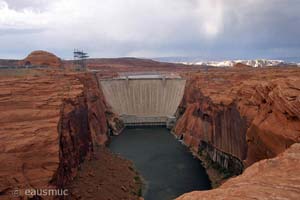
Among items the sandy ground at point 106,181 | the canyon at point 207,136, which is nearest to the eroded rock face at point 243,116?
the canyon at point 207,136

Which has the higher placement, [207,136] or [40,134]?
[40,134]

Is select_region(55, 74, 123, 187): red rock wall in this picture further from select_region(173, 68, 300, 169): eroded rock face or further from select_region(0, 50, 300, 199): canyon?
select_region(173, 68, 300, 169): eroded rock face

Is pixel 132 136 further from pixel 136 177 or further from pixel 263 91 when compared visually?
pixel 263 91

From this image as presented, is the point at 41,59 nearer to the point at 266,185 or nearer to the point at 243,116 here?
the point at 243,116

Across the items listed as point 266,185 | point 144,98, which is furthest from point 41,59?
point 266,185

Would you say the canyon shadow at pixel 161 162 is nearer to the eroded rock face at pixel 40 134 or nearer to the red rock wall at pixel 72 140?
the red rock wall at pixel 72 140
